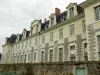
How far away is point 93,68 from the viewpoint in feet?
28.9

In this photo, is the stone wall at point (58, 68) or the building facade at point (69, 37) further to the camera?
the building facade at point (69, 37)

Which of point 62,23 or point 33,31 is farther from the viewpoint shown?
point 33,31

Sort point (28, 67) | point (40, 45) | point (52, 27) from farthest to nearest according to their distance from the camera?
point (40, 45) < point (52, 27) < point (28, 67)

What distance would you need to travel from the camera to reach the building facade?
1439cm

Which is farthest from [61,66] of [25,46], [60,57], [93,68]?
[25,46]

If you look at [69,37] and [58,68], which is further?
[69,37]

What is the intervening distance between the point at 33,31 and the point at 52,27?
7.43 meters

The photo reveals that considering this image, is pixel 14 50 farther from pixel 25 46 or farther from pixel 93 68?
pixel 93 68

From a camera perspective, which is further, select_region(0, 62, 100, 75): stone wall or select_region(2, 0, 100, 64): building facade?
select_region(2, 0, 100, 64): building facade

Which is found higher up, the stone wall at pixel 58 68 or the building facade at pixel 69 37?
the building facade at pixel 69 37

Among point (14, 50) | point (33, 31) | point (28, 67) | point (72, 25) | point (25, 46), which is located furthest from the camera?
point (14, 50)

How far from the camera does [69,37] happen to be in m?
19.6

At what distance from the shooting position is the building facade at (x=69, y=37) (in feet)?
47.2

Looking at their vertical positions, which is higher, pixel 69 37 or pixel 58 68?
pixel 69 37
